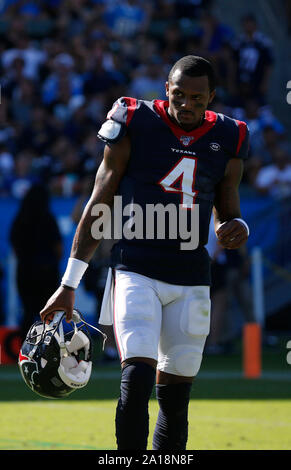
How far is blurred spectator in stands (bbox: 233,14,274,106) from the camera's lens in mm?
16594

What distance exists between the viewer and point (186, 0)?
18.8 meters

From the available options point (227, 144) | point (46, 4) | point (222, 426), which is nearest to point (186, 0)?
point (46, 4)

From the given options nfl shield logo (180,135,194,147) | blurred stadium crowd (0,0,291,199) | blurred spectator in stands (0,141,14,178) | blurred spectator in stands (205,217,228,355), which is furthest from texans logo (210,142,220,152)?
blurred spectator in stands (0,141,14,178)

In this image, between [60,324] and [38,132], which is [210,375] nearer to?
[38,132]

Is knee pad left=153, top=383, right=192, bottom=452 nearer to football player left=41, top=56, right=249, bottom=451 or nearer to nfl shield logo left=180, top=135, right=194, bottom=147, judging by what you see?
football player left=41, top=56, right=249, bottom=451

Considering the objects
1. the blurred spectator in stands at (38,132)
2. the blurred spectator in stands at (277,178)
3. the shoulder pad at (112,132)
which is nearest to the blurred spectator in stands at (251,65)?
the blurred spectator in stands at (277,178)

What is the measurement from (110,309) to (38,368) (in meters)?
0.46

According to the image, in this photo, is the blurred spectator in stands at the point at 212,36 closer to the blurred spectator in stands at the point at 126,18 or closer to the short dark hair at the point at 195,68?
the blurred spectator in stands at the point at 126,18

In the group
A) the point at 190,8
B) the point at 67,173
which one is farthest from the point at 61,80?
the point at 190,8

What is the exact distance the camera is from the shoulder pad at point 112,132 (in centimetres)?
471

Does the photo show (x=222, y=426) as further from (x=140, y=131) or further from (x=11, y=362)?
(x=11, y=362)

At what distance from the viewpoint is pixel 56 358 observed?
15.2ft

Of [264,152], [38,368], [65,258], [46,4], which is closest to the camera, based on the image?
[38,368]

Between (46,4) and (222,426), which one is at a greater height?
(46,4)
